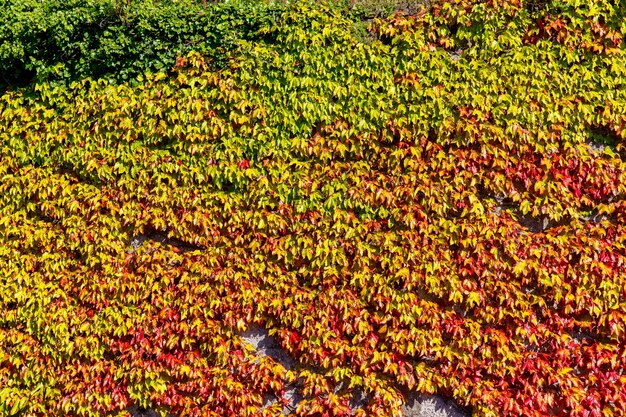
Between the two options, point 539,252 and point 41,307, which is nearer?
point 539,252

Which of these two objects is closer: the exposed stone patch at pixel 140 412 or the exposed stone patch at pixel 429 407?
the exposed stone patch at pixel 429 407

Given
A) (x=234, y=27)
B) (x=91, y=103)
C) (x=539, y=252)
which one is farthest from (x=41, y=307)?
(x=539, y=252)

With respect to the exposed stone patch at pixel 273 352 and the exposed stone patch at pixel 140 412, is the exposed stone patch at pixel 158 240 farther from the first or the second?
the exposed stone patch at pixel 140 412

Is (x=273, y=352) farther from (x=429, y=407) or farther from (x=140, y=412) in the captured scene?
(x=429, y=407)

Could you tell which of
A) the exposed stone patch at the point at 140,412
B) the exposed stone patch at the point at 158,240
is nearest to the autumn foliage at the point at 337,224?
the exposed stone patch at the point at 158,240

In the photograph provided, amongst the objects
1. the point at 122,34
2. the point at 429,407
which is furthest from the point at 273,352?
the point at 122,34

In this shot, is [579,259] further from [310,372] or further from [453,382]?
[310,372]

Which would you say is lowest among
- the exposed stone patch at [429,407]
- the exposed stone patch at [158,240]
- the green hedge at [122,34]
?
the exposed stone patch at [429,407]

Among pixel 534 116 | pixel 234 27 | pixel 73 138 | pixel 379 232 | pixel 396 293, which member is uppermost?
pixel 234 27
